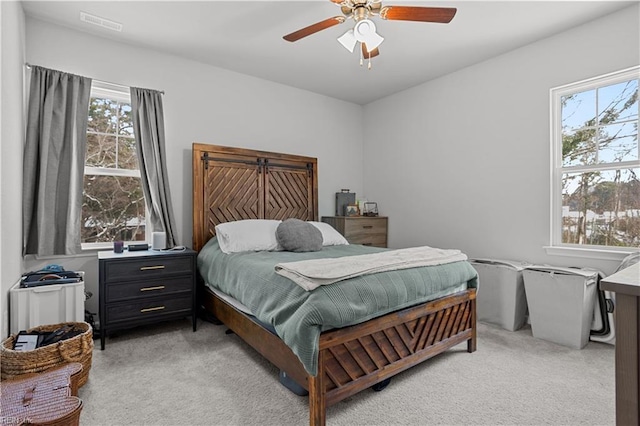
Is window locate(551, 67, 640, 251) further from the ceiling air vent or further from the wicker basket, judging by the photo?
the ceiling air vent

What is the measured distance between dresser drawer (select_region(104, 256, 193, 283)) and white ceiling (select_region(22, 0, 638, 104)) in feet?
6.90

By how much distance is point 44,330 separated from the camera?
2.21 meters

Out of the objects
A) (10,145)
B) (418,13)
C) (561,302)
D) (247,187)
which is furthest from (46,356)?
(561,302)

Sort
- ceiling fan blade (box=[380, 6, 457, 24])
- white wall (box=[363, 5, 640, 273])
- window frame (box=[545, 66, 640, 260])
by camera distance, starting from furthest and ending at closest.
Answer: white wall (box=[363, 5, 640, 273]) → window frame (box=[545, 66, 640, 260]) → ceiling fan blade (box=[380, 6, 457, 24])

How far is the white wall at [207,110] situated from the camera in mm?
3031

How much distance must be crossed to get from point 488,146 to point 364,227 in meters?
1.84

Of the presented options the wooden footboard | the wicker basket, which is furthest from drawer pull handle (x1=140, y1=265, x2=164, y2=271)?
the wooden footboard

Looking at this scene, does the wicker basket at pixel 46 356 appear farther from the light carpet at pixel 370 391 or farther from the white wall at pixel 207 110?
the white wall at pixel 207 110

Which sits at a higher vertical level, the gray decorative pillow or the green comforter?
the gray decorative pillow

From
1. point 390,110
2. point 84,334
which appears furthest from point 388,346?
point 390,110

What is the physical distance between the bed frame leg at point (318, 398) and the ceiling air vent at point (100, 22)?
10.7 ft

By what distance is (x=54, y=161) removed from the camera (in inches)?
111

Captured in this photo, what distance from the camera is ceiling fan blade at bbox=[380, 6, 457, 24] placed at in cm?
200

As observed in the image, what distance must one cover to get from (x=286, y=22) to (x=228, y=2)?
520 mm
